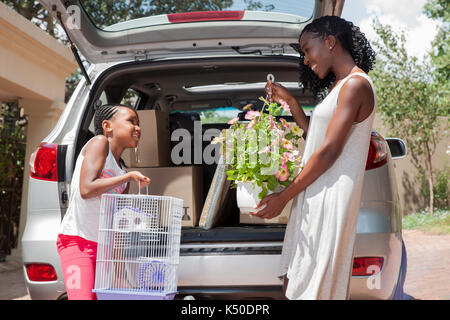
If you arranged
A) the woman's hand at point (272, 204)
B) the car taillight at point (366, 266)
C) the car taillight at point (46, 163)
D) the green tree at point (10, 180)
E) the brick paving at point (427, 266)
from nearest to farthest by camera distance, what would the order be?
the woman's hand at point (272, 204), the car taillight at point (366, 266), the car taillight at point (46, 163), the brick paving at point (427, 266), the green tree at point (10, 180)

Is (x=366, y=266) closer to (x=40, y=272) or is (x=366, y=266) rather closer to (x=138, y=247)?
(x=138, y=247)

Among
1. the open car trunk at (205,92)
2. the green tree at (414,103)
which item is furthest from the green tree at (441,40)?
the open car trunk at (205,92)

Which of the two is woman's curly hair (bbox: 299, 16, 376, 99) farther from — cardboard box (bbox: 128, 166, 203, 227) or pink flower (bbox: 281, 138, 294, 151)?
cardboard box (bbox: 128, 166, 203, 227)

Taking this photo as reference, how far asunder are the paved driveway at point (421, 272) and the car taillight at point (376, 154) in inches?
123

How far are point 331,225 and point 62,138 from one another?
1.63 metres

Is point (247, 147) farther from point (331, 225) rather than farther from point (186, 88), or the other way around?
point (186, 88)

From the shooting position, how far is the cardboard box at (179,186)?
11.0ft

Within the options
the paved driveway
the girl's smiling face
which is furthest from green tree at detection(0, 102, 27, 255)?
the girl's smiling face

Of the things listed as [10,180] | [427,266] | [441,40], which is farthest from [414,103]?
[10,180]

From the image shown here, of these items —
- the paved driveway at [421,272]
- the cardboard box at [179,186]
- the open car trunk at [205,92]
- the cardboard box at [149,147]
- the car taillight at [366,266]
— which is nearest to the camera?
the car taillight at [366,266]

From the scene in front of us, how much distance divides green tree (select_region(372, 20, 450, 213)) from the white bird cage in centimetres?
1130

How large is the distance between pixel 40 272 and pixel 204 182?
4.72 ft

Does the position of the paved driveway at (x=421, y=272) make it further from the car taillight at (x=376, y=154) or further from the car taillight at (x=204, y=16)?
the car taillight at (x=204, y=16)

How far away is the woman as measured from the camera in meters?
2.03
